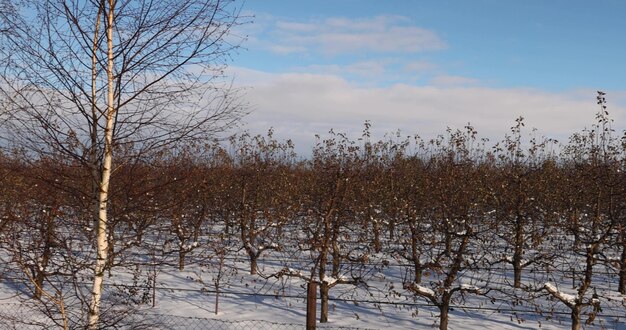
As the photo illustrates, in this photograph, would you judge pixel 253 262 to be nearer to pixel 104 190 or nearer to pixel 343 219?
pixel 343 219

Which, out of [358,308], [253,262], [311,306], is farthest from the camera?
[253,262]

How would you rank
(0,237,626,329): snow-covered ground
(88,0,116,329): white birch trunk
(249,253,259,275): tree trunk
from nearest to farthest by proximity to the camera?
(88,0,116,329): white birch trunk < (0,237,626,329): snow-covered ground < (249,253,259,275): tree trunk

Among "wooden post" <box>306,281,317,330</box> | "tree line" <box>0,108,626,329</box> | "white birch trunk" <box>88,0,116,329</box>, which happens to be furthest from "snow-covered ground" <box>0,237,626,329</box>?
"white birch trunk" <box>88,0,116,329</box>

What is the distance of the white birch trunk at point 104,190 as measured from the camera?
178 inches

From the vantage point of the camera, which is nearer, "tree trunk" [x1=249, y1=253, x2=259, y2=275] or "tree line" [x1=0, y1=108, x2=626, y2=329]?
"tree line" [x1=0, y1=108, x2=626, y2=329]

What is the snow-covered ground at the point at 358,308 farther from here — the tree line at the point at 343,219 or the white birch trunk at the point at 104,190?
the white birch trunk at the point at 104,190

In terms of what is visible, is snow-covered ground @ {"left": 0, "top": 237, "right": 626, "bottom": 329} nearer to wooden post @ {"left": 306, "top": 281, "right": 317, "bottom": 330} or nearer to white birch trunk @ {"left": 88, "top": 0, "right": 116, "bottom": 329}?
wooden post @ {"left": 306, "top": 281, "right": 317, "bottom": 330}

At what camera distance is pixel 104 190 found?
4641 mm

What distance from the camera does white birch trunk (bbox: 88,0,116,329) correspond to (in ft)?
14.8

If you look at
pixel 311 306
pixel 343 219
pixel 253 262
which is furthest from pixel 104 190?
pixel 253 262

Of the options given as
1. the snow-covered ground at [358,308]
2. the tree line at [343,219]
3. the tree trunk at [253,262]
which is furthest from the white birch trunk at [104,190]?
the tree trunk at [253,262]

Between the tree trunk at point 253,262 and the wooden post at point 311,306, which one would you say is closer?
the wooden post at point 311,306

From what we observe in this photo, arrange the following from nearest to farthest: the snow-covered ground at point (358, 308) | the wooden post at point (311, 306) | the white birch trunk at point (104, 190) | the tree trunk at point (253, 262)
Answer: the white birch trunk at point (104, 190) → the wooden post at point (311, 306) → the snow-covered ground at point (358, 308) → the tree trunk at point (253, 262)

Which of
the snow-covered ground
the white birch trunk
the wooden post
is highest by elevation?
the white birch trunk
